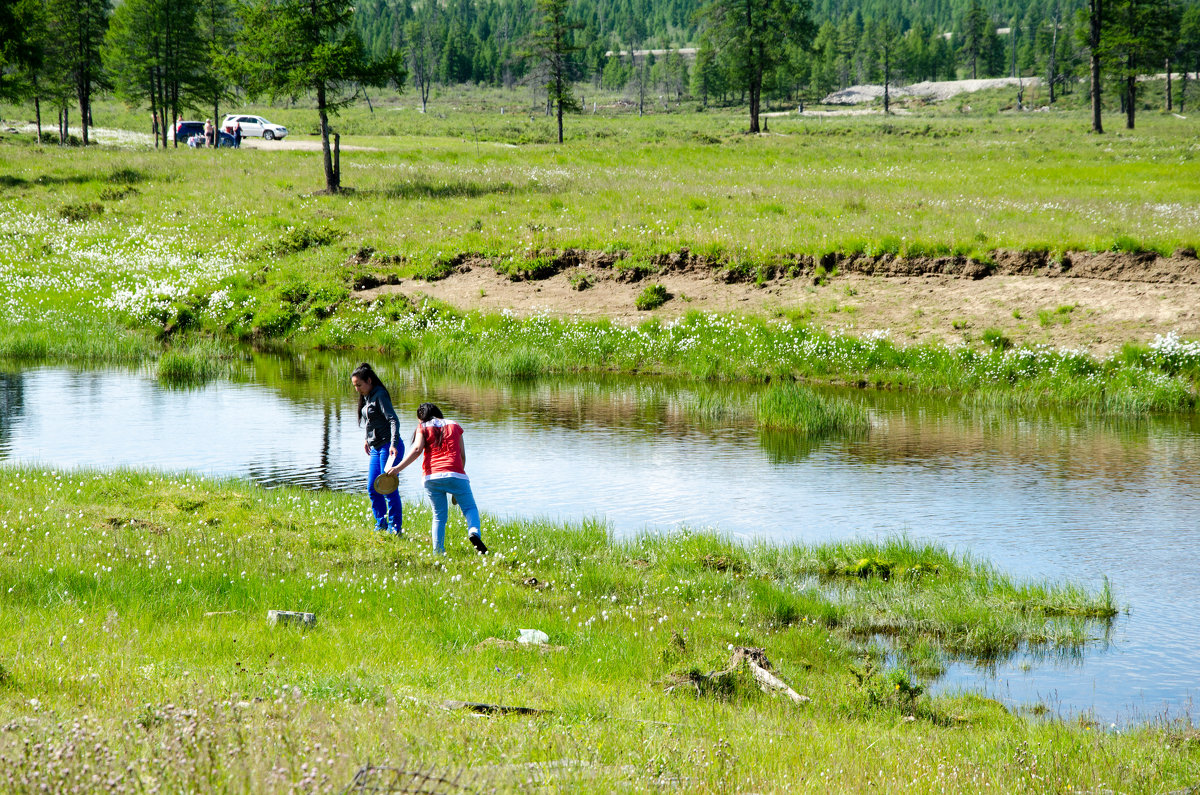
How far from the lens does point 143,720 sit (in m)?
4.97

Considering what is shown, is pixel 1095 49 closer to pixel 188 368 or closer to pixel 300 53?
pixel 300 53

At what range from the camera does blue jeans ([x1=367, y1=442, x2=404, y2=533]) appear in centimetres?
1198

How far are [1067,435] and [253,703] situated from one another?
17382 millimetres

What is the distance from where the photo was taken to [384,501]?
12383 mm

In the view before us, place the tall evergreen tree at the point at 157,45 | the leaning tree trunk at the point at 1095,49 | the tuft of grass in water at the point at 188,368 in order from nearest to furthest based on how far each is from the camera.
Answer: the tuft of grass in water at the point at 188,368 → the tall evergreen tree at the point at 157,45 → the leaning tree trunk at the point at 1095,49

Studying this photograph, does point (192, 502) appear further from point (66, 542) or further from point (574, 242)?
point (574, 242)

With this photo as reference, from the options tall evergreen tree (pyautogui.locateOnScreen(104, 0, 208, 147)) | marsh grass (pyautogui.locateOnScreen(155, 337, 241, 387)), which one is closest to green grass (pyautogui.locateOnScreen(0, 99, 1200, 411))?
marsh grass (pyautogui.locateOnScreen(155, 337, 241, 387))

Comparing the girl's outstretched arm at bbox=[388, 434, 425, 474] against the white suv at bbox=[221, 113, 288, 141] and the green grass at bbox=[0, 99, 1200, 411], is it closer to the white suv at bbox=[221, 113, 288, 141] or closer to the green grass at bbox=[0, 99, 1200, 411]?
the green grass at bbox=[0, 99, 1200, 411]

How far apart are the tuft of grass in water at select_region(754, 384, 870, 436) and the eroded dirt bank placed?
6.33m

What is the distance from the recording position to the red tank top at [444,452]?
35.1 ft

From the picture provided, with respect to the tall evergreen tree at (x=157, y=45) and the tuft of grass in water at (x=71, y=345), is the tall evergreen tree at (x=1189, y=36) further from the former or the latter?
the tuft of grass in water at (x=71, y=345)

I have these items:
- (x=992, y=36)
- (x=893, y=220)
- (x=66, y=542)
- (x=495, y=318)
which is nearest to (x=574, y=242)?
(x=495, y=318)

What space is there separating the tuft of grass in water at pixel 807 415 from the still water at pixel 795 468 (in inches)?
25.2

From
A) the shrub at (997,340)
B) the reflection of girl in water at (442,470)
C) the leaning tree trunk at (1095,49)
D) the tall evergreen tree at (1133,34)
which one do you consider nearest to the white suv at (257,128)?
the leaning tree trunk at (1095,49)
